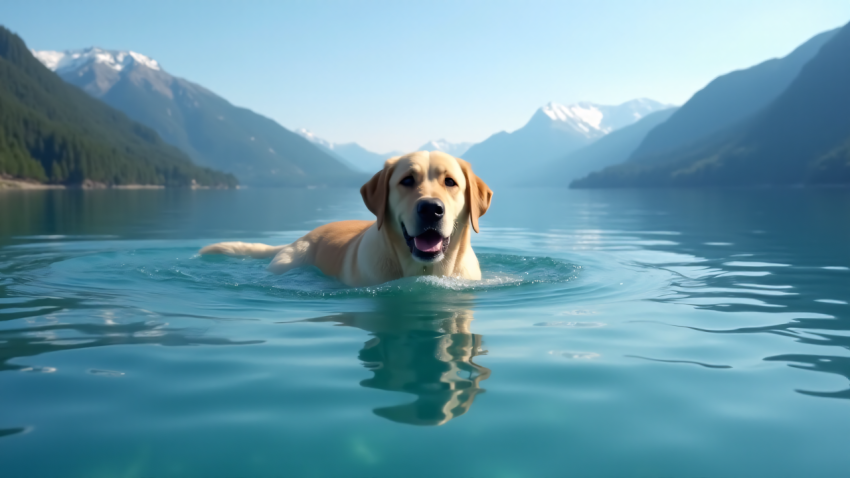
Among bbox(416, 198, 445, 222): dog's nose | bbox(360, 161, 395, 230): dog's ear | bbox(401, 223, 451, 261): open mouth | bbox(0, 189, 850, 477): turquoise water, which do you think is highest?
bbox(360, 161, 395, 230): dog's ear

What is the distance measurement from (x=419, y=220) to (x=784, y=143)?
569 feet

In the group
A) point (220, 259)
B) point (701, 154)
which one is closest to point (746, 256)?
point (220, 259)

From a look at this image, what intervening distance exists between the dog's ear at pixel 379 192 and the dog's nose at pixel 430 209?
2.90 feet

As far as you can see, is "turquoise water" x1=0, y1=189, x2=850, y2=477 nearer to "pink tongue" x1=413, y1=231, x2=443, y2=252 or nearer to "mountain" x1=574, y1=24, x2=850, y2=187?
"pink tongue" x1=413, y1=231, x2=443, y2=252

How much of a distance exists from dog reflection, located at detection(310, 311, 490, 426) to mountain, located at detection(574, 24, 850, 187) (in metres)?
141

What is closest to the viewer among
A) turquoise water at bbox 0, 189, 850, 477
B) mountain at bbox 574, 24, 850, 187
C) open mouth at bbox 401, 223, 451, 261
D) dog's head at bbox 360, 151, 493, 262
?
turquoise water at bbox 0, 189, 850, 477

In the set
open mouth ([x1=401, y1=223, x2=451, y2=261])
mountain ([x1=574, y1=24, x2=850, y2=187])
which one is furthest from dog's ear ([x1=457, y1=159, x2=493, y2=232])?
mountain ([x1=574, y1=24, x2=850, y2=187])

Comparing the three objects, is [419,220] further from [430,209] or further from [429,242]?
[429,242]

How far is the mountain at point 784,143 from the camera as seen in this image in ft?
456

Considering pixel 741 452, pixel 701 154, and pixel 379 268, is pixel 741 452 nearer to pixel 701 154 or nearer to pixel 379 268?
pixel 379 268

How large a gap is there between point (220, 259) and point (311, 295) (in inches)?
153

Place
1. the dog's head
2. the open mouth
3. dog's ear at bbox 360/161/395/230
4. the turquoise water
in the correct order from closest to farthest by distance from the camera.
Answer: the turquoise water
the dog's head
the open mouth
dog's ear at bbox 360/161/395/230

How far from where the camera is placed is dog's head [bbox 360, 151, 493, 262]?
6125 mm

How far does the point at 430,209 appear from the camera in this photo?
6012 millimetres
